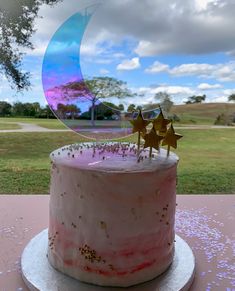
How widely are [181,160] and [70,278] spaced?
7.75 ft

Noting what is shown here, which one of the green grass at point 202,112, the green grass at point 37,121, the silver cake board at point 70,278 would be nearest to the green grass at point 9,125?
the green grass at point 37,121

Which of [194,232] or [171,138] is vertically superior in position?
[171,138]

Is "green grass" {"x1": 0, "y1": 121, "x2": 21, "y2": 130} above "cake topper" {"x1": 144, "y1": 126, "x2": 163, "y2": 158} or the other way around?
the other way around

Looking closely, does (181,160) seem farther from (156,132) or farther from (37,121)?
(156,132)

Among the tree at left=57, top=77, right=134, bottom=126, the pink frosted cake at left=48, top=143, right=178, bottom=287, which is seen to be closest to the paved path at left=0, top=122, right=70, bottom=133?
the tree at left=57, top=77, right=134, bottom=126

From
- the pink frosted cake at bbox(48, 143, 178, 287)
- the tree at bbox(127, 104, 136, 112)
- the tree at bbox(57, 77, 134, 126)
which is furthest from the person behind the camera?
the tree at bbox(127, 104, 136, 112)

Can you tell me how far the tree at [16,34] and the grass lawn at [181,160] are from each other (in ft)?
1.83

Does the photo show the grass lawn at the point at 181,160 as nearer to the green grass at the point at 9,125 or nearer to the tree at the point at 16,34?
the green grass at the point at 9,125

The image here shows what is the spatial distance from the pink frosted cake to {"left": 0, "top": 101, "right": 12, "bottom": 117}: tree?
2230mm

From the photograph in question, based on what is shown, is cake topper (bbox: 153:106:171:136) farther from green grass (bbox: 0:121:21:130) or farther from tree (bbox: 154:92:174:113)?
green grass (bbox: 0:121:21:130)

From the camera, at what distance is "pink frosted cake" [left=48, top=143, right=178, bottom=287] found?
1.12 meters

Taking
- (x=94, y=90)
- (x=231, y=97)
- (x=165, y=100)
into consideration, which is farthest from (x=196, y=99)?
(x=94, y=90)

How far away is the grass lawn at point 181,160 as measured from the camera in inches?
112

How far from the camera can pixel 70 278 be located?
3.99 feet
